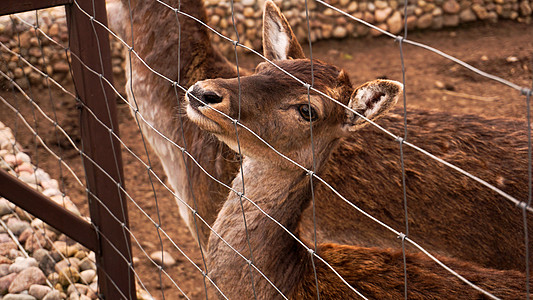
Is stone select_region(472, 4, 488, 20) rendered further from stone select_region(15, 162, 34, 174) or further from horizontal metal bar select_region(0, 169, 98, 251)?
horizontal metal bar select_region(0, 169, 98, 251)

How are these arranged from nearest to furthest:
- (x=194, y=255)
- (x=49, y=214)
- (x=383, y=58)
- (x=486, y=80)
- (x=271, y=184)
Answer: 1. (x=271, y=184)
2. (x=49, y=214)
3. (x=194, y=255)
4. (x=486, y=80)
5. (x=383, y=58)

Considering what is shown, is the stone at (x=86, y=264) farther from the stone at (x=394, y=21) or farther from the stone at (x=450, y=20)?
the stone at (x=450, y=20)

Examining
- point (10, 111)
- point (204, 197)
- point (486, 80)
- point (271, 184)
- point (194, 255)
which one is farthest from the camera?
point (486, 80)

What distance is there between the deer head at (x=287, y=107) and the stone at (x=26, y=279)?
6.09ft

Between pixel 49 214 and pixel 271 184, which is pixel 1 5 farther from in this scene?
pixel 271 184

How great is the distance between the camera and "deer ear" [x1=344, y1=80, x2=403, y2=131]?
2418mm

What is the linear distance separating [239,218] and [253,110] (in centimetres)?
50

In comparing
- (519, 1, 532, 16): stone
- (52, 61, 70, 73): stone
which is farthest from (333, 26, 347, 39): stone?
(52, 61, 70, 73): stone

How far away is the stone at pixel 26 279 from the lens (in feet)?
12.3

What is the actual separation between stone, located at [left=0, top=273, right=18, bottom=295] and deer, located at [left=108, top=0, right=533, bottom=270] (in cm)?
114

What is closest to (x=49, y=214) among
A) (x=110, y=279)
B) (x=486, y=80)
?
(x=110, y=279)

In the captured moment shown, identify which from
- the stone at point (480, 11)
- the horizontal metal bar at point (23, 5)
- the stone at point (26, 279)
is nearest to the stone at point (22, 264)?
the stone at point (26, 279)

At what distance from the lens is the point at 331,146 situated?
2.88 metres

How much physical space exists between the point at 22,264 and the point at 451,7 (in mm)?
6514
